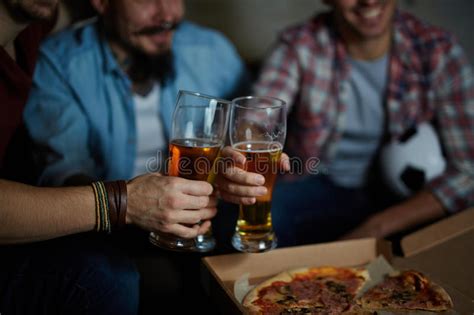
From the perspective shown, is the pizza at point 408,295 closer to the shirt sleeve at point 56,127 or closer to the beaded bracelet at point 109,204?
the beaded bracelet at point 109,204

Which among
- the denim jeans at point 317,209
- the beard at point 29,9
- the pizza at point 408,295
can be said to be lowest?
the denim jeans at point 317,209

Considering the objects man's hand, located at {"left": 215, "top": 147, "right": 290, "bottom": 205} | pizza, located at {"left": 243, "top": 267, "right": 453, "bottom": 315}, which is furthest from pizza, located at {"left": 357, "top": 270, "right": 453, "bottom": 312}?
man's hand, located at {"left": 215, "top": 147, "right": 290, "bottom": 205}

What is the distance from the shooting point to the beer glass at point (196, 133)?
123cm

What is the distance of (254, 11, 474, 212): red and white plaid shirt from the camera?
199cm

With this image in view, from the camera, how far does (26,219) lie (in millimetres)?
1166

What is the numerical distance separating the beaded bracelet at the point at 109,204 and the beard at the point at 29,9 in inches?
18.4

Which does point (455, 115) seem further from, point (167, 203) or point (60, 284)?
point (60, 284)

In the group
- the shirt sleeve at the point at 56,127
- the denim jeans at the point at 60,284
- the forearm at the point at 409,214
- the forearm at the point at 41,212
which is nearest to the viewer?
the forearm at the point at 41,212

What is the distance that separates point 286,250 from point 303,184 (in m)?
0.76

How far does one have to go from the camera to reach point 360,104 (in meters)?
2.10

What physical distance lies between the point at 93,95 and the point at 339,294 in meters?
1.09

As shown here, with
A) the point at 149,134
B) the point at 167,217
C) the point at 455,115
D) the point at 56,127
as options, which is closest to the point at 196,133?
the point at 167,217

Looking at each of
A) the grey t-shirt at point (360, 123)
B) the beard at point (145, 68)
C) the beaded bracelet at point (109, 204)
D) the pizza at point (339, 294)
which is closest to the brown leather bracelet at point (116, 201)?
the beaded bracelet at point (109, 204)

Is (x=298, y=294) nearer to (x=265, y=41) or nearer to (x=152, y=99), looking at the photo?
(x=152, y=99)
